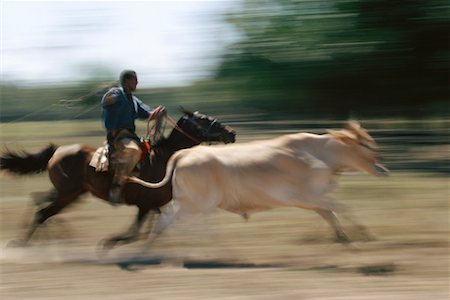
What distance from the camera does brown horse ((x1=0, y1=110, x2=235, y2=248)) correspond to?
947 centimetres

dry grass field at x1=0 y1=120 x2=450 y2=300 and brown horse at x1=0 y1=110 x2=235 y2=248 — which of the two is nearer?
dry grass field at x1=0 y1=120 x2=450 y2=300

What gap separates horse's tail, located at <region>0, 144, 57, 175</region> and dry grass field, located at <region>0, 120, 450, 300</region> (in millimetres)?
748

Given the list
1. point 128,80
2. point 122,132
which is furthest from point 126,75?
point 122,132

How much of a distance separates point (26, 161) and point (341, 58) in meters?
9.73

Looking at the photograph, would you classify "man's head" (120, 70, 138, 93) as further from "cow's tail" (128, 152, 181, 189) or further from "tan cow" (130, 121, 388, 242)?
"tan cow" (130, 121, 388, 242)

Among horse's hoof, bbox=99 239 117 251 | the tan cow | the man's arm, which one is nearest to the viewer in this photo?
the tan cow

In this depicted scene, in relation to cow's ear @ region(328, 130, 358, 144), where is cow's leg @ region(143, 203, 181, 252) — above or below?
below

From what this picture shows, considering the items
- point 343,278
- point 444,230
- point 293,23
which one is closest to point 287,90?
point 293,23

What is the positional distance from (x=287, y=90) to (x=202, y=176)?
35.3 ft

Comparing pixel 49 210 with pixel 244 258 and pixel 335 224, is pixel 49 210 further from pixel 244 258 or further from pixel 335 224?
pixel 335 224

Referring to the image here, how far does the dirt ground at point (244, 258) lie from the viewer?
276 inches

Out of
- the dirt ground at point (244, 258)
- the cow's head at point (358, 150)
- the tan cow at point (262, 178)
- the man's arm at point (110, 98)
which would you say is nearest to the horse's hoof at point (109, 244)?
the dirt ground at point (244, 258)

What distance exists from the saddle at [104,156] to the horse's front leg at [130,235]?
0.68m

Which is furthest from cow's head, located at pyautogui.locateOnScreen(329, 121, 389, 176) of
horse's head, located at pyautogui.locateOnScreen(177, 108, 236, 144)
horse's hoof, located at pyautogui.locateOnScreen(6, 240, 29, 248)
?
horse's hoof, located at pyautogui.locateOnScreen(6, 240, 29, 248)
